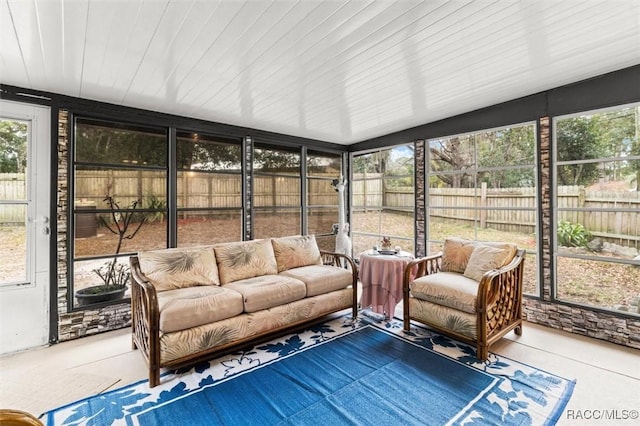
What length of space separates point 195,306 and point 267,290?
27.7 inches

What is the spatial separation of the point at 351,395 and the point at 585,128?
3603 mm

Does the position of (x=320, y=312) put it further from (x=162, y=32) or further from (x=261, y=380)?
(x=162, y=32)

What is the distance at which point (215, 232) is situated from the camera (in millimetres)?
4348

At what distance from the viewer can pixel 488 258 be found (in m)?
3.15

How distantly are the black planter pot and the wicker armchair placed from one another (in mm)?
3285

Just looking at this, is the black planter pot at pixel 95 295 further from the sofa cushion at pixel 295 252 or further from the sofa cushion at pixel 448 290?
the sofa cushion at pixel 448 290

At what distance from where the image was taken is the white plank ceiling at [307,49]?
1.87m

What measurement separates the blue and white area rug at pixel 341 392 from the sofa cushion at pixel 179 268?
815mm

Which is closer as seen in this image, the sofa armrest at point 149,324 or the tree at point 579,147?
the sofa armrest at point 149,324

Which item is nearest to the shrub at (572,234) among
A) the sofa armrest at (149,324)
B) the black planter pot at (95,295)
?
the sofa armrest at (149,324)

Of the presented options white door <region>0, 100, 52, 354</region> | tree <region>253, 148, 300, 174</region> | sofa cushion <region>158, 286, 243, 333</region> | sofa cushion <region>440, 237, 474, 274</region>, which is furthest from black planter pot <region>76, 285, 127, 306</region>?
sofa cushion <region>440, 237, 474, 274</region>

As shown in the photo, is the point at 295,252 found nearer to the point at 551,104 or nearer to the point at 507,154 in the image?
the point at 507,154

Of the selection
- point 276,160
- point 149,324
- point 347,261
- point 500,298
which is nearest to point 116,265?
point 149,324

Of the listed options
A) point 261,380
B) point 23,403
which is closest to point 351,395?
point 261,380
